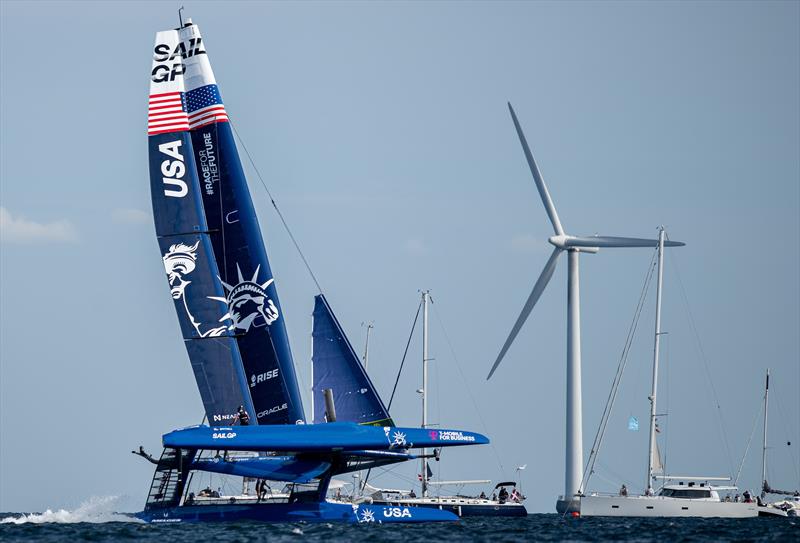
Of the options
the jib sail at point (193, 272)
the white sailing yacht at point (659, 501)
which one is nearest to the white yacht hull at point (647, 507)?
the white sailing yacht at point (659, 501)

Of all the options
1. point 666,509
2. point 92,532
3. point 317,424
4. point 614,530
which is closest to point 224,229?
point 317,424

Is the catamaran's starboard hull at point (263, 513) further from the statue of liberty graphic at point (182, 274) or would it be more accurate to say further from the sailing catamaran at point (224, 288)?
the statue of liberty graphic at point (182, 274)

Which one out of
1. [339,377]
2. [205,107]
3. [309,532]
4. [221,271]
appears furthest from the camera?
[339,377]

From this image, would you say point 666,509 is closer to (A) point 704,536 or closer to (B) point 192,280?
(A) point 704,536

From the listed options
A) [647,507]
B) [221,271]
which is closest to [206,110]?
[221,271]

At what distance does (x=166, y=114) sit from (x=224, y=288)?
225 inches

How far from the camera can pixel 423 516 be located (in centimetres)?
4838

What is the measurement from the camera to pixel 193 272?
48.0m

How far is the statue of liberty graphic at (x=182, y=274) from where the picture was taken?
47.9 m

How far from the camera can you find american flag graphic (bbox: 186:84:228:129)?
48625mm

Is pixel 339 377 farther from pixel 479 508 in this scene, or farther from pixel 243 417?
pixel 479 508

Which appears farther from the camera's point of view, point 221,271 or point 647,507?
point 647,507

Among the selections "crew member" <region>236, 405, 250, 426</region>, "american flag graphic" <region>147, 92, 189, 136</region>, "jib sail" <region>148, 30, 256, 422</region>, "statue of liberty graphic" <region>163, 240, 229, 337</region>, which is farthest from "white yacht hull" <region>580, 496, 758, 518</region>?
"american flag graphic" <region>147, 92, 189, 136</region>

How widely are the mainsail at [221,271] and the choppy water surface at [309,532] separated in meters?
4.40
